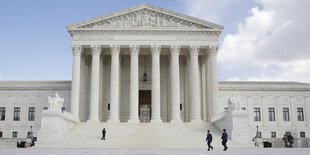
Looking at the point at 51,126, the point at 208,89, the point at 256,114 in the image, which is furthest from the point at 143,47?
the point at 256,114

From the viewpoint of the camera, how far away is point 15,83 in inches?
2394

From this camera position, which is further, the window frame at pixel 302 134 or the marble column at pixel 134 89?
the window frame at pixel 302 134

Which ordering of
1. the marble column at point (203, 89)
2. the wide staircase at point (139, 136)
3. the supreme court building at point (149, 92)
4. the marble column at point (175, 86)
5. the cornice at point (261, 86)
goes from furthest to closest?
the cornice at point (261, 86)
the marble column at point (203, 89)
the marble column at point (175, 86)
the supreme court building at point (149, 92)
the wide staircase at point (139, 136)

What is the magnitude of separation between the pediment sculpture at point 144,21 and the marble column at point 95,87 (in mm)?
3921

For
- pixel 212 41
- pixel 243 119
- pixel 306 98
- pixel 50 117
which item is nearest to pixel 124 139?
pixel 50 117

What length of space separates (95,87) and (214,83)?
17.9 m

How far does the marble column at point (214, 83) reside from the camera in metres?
49.8

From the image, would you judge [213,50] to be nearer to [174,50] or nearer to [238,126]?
[174,50]

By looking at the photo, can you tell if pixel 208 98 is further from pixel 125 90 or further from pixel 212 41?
pixel 125 90

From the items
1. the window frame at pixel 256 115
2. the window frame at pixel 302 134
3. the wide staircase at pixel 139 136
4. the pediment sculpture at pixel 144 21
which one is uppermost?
the pediment sculpture at pixel 144 21

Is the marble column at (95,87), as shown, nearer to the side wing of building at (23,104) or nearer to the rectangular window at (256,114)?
the side wing of building at (23,104)

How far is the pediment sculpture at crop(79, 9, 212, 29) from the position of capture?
169 feet

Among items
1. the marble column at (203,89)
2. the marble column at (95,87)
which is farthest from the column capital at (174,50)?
the marble column at (95,87)

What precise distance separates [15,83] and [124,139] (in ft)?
108
